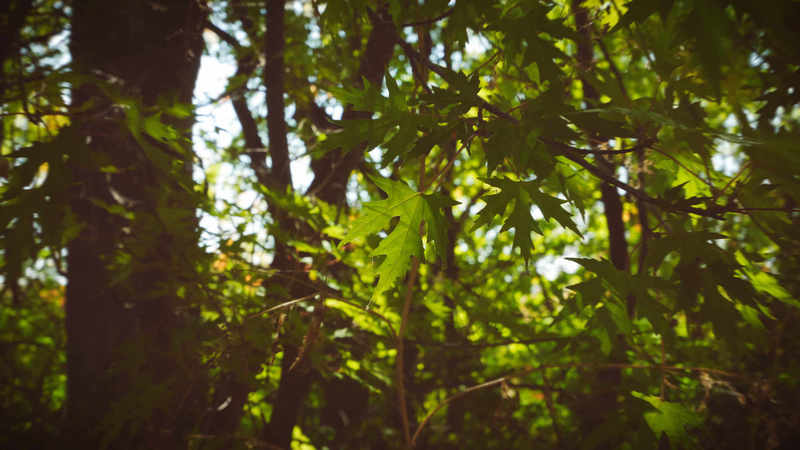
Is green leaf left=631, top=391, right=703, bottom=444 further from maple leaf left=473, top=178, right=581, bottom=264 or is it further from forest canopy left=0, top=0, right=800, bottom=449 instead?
maple leaf left=473, top=178, right=581, bottom=264

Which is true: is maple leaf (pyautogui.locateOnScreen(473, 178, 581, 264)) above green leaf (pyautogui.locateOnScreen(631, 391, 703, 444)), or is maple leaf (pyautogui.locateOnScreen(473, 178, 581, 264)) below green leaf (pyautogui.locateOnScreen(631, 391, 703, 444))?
above

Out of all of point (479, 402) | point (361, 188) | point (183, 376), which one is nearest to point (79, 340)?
point (183, 376)

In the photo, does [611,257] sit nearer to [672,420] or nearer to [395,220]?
[672,420]

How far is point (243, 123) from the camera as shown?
8.99ft

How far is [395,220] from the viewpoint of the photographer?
147 cm

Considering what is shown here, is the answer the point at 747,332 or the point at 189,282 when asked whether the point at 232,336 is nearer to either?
the point at 189,282

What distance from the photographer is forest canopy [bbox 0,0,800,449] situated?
1.12 m

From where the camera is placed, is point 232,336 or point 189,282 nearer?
point 232,336

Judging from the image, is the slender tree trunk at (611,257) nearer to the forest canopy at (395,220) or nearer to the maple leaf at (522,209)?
the forest canopy at (395,220)

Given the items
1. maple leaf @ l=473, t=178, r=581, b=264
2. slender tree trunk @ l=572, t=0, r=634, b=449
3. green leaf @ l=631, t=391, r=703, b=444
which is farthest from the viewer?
slender tree trunk @ l=572, t=0, r=634, b=449

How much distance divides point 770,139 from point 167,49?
3.10 m

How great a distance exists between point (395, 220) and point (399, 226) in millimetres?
321

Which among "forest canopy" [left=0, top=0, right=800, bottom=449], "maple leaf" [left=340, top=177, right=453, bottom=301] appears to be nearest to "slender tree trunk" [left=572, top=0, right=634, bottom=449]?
"forest canopy" [left=0, top=0, right=800, bottom=449]

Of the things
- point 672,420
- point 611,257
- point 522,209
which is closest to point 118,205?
point 522,209
